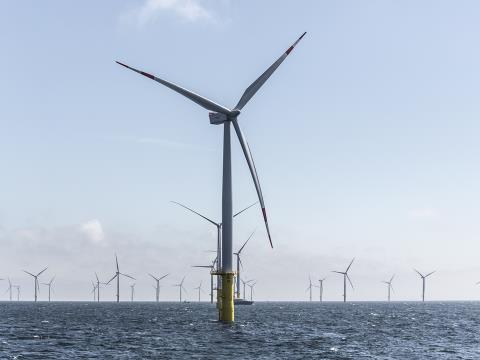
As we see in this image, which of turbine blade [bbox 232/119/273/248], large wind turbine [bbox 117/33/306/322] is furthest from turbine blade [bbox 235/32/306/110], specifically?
turbine blade [bbox 232/119/273/248]

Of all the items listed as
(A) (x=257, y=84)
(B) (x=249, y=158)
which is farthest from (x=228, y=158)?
(A) (x=257, y=84)

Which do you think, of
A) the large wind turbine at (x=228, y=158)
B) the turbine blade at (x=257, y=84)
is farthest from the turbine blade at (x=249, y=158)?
the turbine blade at (x=257, y=84)

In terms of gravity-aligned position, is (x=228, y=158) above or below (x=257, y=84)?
below

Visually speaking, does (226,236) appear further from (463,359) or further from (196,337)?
(463,359)

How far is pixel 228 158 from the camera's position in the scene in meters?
95.2

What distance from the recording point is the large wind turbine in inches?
3597

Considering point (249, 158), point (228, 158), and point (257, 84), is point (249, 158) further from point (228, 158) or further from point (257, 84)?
point (257, 84)

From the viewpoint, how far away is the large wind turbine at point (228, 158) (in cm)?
9138

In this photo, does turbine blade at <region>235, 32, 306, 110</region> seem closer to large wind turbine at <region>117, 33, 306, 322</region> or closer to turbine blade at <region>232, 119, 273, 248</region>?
large wind turbine at <region>117, 33, 306, 322</region>

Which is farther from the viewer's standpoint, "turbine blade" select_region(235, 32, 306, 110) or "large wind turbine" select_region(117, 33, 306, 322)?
"turbine blade" select_region(235, 32, 306, 110)

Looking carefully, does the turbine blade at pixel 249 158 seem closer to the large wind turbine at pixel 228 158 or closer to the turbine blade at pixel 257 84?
the large wind turbine at pixel 228 158

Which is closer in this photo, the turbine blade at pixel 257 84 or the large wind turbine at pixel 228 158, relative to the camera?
the large wind turbine at pixel 228 158

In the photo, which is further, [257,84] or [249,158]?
[257,84]

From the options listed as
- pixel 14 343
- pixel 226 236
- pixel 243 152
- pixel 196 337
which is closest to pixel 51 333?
pixel 14 343
